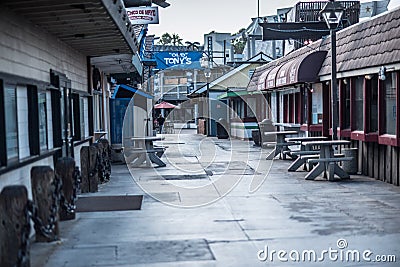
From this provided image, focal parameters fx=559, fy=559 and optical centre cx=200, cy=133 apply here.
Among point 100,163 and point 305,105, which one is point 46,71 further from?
point 305,105

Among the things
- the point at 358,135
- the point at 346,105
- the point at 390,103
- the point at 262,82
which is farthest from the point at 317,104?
the point at 262,82

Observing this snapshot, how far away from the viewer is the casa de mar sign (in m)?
19.6

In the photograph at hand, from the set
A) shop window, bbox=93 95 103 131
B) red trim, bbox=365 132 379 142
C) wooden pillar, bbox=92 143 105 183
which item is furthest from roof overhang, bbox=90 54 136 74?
red trim, bbox=365 132 379 142

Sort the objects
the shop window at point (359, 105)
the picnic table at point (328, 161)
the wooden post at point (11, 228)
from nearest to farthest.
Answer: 1. the wooden post at point (11, 228)
2. the picnic table at point (328, 161)
3. the shop window at point (359, 105)

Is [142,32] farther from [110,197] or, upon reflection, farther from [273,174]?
[110,197]

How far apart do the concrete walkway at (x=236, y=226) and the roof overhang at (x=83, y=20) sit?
2.90 metres

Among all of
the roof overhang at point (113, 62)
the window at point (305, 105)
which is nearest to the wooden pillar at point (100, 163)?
the roof overhang at point (113, 62)

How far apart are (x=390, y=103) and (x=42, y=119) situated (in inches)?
273

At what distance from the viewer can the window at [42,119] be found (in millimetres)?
8355

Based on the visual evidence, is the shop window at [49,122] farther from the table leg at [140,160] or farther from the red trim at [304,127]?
the red trim at [304,127]

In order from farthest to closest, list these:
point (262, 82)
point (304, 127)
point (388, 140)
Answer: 1. point (262, 82)
2. point (304, 127)
3. point (388, 140)

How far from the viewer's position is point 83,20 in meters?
8.10

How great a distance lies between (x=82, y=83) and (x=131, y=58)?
1.93 meters

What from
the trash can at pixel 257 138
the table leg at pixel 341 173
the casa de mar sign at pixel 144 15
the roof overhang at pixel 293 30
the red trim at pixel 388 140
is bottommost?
the table leg at pixel 341 173
